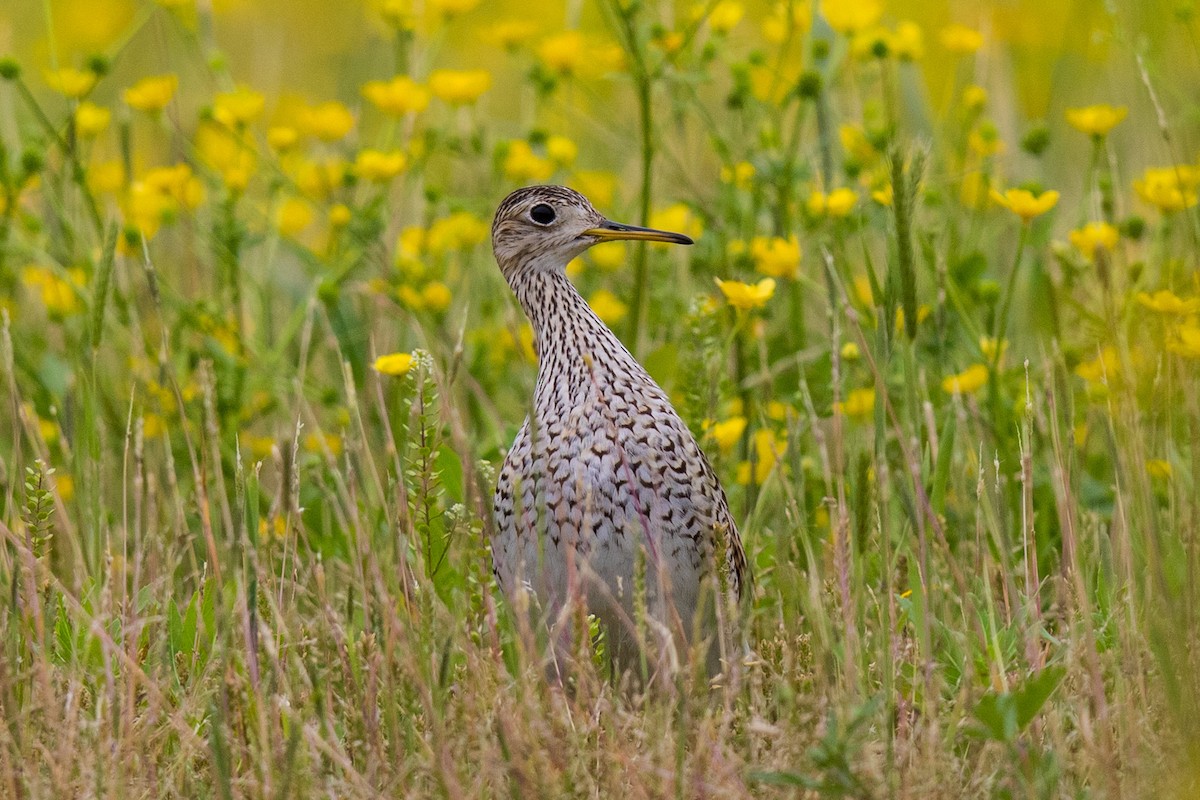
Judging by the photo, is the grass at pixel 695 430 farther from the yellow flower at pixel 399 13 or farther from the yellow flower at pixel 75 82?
the yellow flower at pixel 399 13

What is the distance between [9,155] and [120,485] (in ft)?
3.88

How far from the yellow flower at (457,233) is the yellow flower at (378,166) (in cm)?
31

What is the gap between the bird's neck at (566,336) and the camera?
→ 4.28 m

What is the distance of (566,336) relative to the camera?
4387 mm

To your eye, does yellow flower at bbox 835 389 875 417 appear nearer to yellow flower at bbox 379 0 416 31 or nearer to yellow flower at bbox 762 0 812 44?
yellow flower at bbox 762 0 812 44

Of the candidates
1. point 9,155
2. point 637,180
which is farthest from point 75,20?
point 9,155

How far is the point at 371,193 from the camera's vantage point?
6.74 metres

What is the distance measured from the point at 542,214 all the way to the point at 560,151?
1.33m

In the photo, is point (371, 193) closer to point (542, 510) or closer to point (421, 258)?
point (421, 258)

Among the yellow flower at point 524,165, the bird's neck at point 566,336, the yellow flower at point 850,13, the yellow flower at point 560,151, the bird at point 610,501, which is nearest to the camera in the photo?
the bird at point 610,501

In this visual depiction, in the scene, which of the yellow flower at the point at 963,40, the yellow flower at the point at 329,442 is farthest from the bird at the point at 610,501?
the yellow flower at the point at 963,40

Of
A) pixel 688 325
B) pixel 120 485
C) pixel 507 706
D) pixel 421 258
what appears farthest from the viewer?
pixel 421 258

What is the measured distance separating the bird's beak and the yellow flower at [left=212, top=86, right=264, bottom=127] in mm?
1670

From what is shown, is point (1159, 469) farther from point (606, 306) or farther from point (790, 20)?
point (606, 306)
